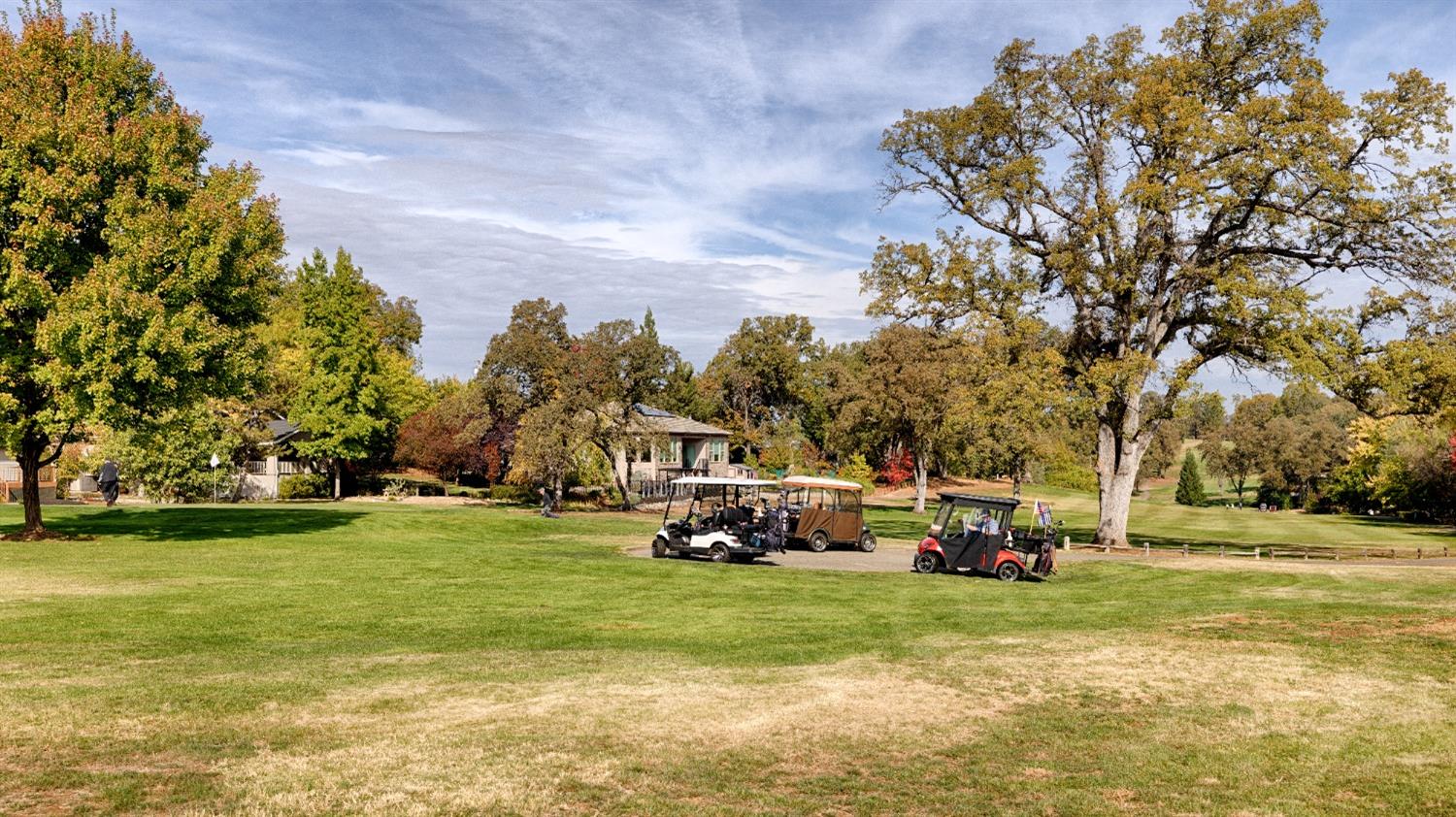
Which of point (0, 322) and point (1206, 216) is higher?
point (1206, 216)

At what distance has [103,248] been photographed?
26344mm

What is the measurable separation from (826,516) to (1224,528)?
33129 mm

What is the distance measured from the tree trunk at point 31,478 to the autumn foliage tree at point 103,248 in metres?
0.05

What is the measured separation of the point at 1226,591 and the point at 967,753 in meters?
14.7

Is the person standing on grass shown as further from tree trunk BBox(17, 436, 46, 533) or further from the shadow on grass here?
tree trunk BBox(17, 436, 46, 533)

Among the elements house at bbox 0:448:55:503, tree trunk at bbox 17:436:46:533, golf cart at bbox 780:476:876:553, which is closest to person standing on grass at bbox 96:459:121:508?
house at bbox 0:448:55:503

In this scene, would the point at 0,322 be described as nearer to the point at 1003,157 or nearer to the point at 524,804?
the point at 524,804

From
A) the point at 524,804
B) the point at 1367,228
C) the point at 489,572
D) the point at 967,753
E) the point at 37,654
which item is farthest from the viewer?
the point at 1367,228

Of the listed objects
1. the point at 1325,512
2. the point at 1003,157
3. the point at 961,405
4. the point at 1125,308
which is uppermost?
the point at 1003,157

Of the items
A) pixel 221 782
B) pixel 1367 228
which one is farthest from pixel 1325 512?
pixel 221 782

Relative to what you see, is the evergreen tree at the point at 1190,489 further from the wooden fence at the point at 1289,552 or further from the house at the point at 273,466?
the house at the point at 273,466

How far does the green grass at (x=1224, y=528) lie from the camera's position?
41281mm

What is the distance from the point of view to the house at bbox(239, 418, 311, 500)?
183 ft

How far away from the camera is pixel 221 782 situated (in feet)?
24.5
